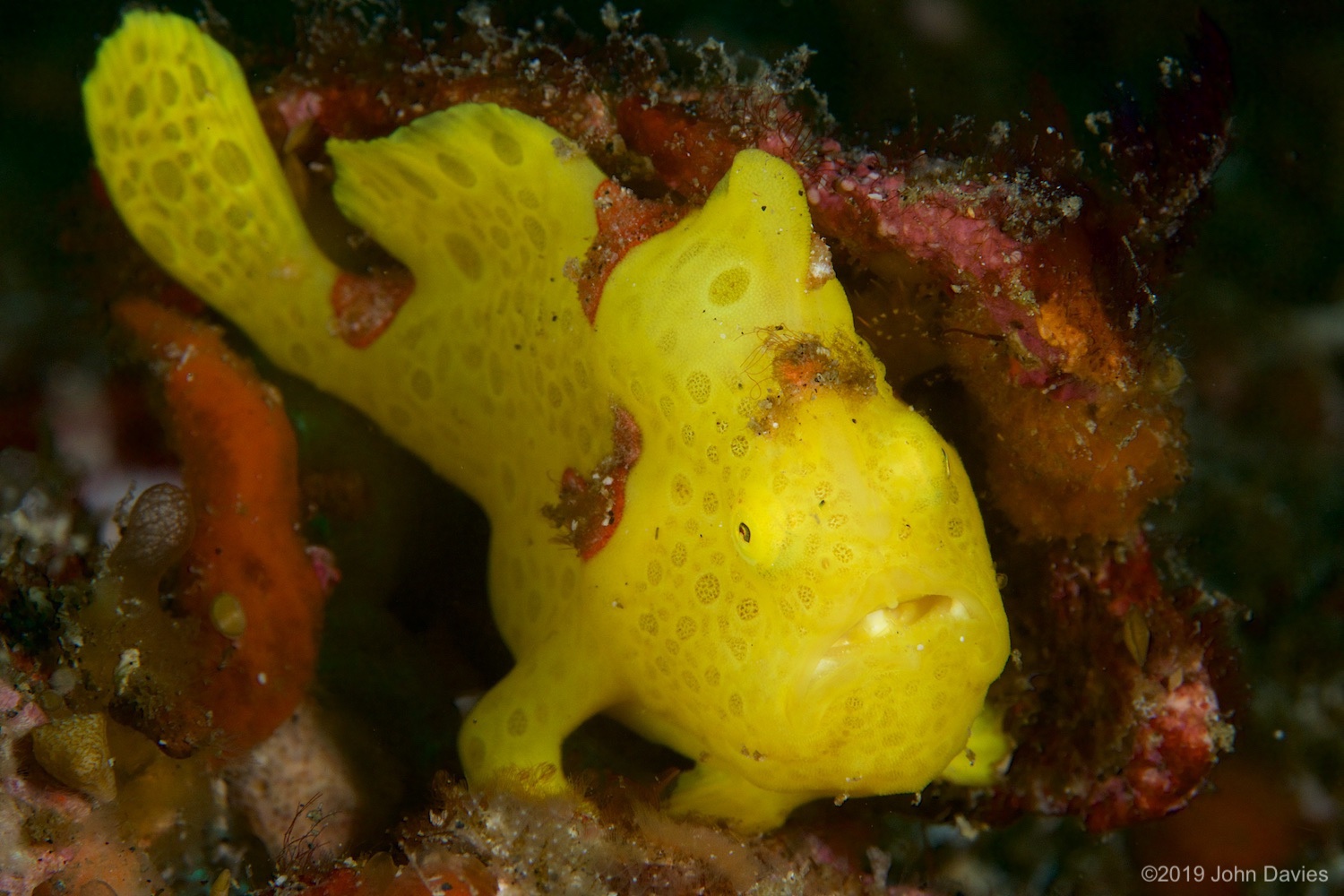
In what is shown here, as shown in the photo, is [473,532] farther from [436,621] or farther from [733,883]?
[733,883]

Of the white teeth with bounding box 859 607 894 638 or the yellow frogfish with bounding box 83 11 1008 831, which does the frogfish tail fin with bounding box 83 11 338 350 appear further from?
the white teeth with bounding box 859 607 894 638

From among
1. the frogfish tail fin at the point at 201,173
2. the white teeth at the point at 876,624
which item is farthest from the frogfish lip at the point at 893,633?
the frogfish tail fin at the point at 201,173

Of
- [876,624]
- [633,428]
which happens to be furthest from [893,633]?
[633,428]

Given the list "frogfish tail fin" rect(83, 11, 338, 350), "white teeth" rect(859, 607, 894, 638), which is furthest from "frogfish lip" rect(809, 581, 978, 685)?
"frogfish tail fin" rect(83, 11, 338, 350)

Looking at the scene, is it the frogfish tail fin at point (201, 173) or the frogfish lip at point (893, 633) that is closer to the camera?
the frogfish lip at point (893, 633)

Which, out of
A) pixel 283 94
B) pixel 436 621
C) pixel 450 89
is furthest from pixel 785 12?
pixel 436 621

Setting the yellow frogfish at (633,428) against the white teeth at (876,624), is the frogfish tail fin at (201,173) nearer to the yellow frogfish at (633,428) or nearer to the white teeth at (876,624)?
the yellow frogfish at (633,428)

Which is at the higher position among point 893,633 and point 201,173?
point 893,633

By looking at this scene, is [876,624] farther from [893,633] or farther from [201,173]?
[201,173]
